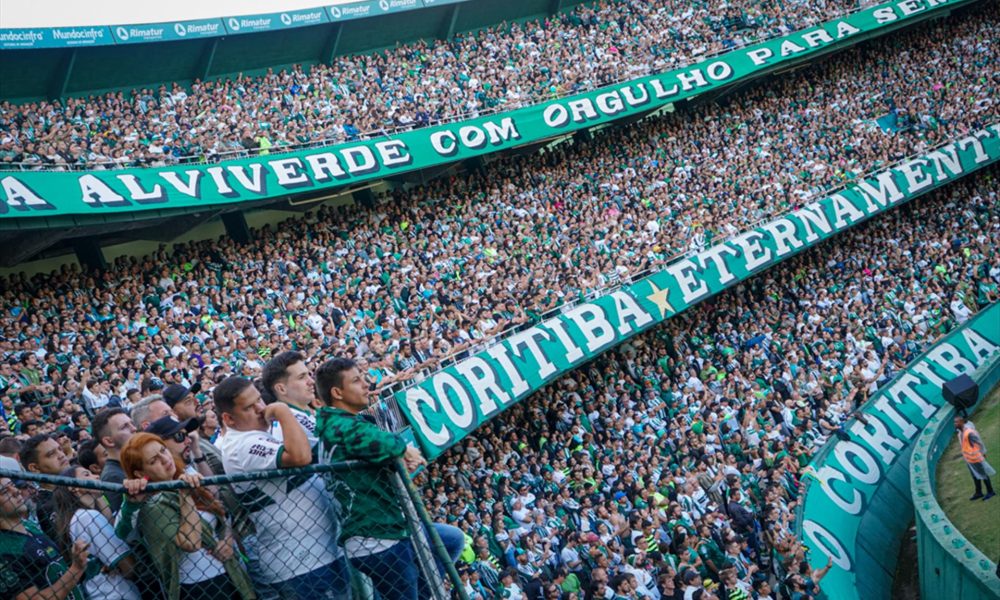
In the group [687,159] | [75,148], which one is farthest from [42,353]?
[687,159]

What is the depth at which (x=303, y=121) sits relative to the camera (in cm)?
2264

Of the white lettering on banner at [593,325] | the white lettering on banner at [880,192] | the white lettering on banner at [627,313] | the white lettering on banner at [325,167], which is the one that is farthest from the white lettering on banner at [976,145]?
the white lettering on banner at [325,167]

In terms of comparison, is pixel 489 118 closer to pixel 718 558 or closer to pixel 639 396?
pixel 639 396

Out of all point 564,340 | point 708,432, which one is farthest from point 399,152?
point 708,432

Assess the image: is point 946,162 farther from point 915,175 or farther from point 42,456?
point 42,456

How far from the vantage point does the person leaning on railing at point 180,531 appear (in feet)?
13.2

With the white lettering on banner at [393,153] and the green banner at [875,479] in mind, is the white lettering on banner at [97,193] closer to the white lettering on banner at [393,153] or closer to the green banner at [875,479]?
the white lettering on banner at [393,153]

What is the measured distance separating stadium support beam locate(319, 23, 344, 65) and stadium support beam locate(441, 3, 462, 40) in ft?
13.6

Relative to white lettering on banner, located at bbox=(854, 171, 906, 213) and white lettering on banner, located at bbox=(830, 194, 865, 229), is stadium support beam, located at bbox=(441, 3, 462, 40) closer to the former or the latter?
white lettering on banner, located at bbox=(830, 194, 865, 229)

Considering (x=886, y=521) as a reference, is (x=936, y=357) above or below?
above

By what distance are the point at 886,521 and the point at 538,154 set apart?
14.8m

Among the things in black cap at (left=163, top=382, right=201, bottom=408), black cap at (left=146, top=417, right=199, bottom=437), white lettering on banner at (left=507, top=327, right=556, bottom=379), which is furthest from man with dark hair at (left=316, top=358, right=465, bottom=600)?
white lettering on banner at (left=507, top=327, right=556, bottom=379)

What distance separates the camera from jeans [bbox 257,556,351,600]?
13.9 feet

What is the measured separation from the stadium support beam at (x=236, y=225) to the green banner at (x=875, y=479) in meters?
13.7
